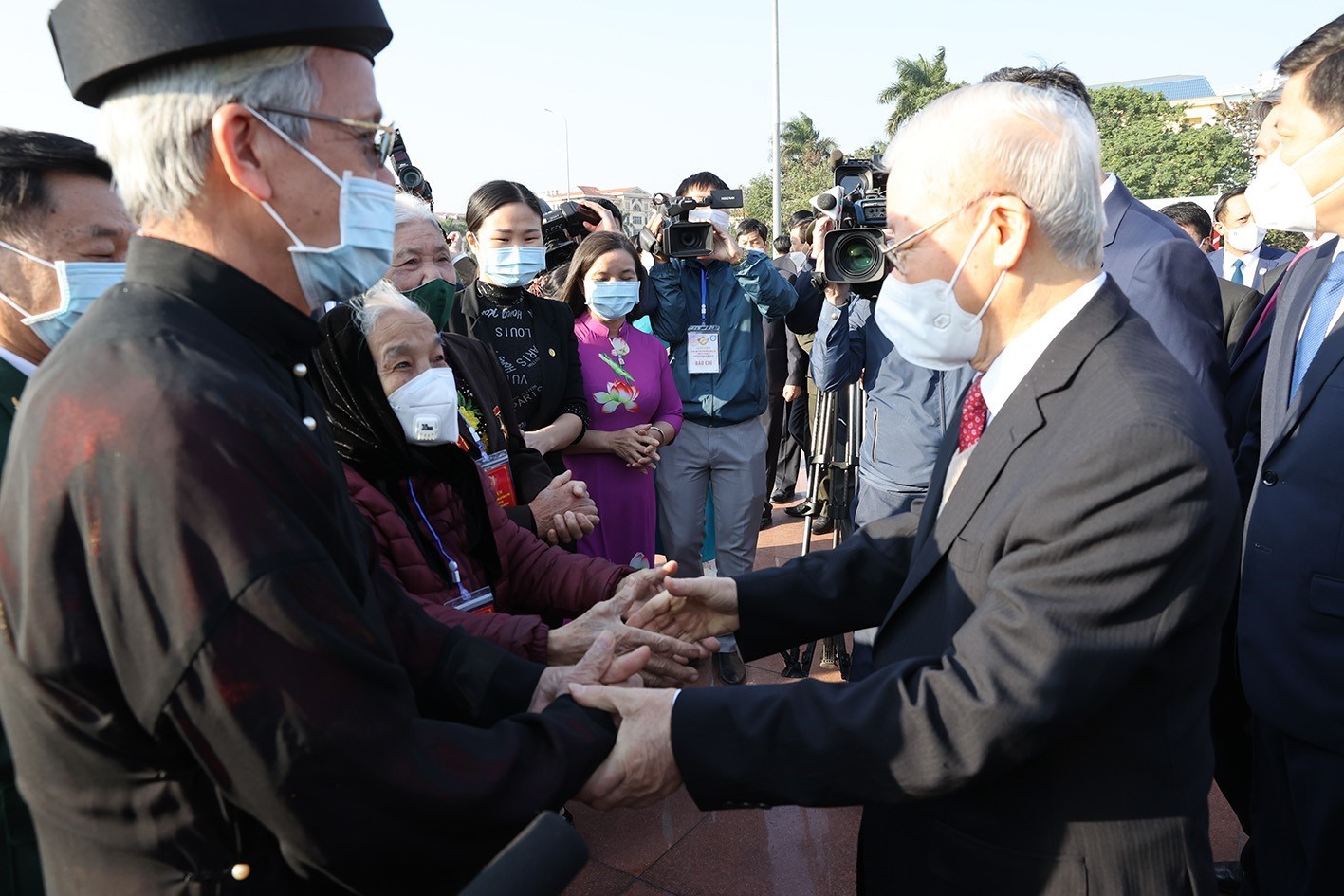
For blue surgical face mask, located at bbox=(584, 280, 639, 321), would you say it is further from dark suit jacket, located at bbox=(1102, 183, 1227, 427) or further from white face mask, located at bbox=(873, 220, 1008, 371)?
white face mask, located at bbox=(873, 220, 1008, 371)

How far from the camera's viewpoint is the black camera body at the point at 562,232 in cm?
524

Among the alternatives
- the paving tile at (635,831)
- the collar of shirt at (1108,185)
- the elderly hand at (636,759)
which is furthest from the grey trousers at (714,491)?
the elderly hand at (636,759)

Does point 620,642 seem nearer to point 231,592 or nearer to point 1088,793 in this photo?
point 1088,793

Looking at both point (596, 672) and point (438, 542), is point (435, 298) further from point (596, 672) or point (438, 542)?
point (596, 672)

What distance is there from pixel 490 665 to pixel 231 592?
834 mm

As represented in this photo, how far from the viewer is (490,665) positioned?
1.81 metres

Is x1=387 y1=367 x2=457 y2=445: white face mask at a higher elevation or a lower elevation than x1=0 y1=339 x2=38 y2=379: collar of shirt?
lower

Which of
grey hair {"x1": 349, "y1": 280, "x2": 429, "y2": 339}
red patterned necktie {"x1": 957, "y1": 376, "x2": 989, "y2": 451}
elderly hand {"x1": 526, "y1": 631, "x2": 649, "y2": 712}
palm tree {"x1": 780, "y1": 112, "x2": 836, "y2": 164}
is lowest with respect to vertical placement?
palm tree {"x1": 780, "y1": 112, "x2": 836, "y2": 164}

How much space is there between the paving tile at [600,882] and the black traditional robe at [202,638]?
192 cm

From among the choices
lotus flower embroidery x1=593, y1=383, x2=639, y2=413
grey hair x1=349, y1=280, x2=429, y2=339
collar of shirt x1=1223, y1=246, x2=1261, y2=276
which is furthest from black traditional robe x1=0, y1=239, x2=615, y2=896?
collar of shirt x1=1223, y1=246, x2=1261, y2=276

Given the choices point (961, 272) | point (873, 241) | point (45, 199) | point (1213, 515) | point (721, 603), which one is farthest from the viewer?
point (873, 241)

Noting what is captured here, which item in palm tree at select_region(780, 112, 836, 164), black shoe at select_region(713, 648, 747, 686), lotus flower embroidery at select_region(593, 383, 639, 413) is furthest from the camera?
palm tree at select_region(780, 112, 836, 164)

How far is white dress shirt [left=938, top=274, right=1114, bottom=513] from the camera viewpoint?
1652 mm

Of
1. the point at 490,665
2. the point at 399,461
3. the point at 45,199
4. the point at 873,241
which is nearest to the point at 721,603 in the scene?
the point at 490,665
